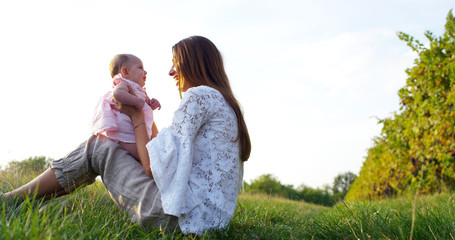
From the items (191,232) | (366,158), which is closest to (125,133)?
(191,232)

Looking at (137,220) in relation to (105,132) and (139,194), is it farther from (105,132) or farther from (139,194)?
(105,132)

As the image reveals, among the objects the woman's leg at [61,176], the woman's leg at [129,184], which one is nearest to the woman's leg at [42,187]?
the woman's leg at [61,176]

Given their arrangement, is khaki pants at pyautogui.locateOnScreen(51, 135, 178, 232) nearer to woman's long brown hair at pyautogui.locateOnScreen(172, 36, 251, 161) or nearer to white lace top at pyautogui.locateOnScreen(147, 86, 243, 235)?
white lace top at pyautogui.locateOnScreen(147, 86, 243, 235)

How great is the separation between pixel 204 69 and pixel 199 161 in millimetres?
638

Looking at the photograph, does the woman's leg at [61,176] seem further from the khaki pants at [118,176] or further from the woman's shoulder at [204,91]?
the woman's shoulder at [204,91]

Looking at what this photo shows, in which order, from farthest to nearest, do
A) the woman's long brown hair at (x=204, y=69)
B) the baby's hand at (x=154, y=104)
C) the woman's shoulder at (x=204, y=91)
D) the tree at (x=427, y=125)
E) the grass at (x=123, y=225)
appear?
1. the tree at (x=427, y=125)
2. the baby's hand at (x=154, y=104)
3. the woman's long brown hair at (x=204, y=69)
4. the woman's shoulder at (x=204, y=91)
5. the grass at (x=123, y=225)

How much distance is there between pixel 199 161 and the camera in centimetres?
253

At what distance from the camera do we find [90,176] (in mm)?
2705

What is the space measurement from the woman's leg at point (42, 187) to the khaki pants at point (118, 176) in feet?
0.15

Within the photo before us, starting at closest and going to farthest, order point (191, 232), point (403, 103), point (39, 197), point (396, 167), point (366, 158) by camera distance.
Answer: point (191, 232), point (39, 197), point (403, 103), point (396, 167), point (366, 158)

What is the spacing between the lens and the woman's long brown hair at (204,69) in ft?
8.80

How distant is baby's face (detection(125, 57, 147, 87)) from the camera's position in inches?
122

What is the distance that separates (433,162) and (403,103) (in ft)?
3.82

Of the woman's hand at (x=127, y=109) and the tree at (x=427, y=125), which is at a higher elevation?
the tree at (x=427, y=125)
